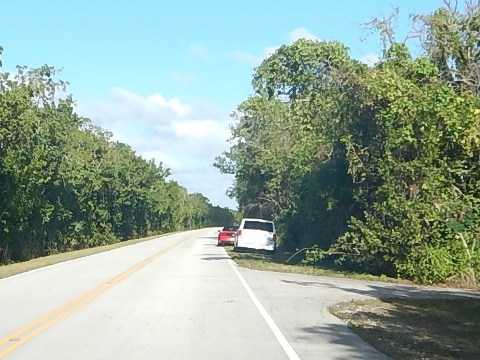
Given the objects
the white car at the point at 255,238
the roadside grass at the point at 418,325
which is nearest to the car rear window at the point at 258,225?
the white car at the point at 255,238

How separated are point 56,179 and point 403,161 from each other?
34244 mm

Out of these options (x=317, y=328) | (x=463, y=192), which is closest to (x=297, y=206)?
(x=463, y=192)

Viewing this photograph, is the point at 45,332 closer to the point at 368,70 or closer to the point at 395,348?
the point at 395,348

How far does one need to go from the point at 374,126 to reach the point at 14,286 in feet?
49.7

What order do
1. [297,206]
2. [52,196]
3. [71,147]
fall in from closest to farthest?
[297,206]
[52,196]
[71,147]

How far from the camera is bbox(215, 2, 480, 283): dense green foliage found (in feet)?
83.4

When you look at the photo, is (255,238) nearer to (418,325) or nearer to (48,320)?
(418,325)

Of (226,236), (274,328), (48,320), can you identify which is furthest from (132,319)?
(226,236)

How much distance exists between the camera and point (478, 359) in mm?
11266

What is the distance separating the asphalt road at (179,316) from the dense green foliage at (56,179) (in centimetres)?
2193

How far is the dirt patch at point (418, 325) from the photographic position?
11945 mm

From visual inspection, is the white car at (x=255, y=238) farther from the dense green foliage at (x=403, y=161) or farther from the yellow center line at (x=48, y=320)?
the yellow center line at (x=48, y=320)

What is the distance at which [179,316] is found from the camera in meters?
14.6

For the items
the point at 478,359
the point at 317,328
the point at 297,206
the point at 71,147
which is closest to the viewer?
the point at 478,359
